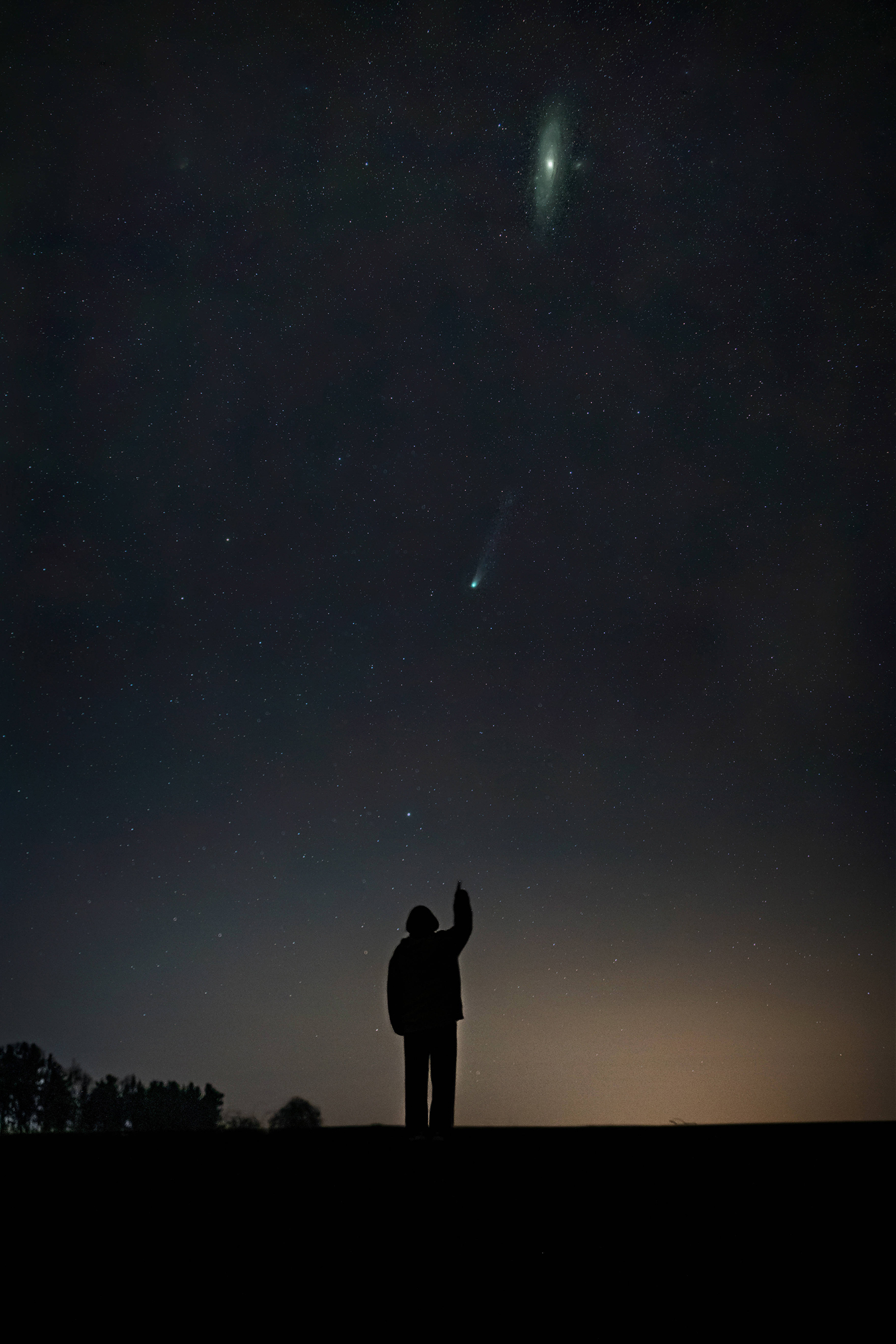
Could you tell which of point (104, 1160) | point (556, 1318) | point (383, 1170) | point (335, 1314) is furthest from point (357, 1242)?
point (104, 1160)

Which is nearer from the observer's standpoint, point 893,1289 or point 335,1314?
point 335,1314

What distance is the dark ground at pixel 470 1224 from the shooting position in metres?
1.95

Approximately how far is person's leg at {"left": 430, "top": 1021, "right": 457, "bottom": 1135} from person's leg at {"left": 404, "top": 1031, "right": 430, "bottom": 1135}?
61mm

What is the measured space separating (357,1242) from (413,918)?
354cm

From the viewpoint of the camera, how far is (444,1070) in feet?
18.0

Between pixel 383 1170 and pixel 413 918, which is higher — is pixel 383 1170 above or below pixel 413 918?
below

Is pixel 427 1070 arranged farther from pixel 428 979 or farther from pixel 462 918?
pixel 462 918

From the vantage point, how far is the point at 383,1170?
3.43 metres

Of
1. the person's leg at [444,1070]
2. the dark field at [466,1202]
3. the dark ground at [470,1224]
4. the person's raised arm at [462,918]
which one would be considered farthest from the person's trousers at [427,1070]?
the dark ground at [470,1224]

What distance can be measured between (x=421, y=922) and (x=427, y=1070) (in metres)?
0.97

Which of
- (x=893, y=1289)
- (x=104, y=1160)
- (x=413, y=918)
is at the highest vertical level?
(x=413, y=918)

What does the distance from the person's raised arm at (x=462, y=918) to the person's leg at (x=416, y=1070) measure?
64 cm

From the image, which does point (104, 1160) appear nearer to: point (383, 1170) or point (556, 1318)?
point (383, 1170)

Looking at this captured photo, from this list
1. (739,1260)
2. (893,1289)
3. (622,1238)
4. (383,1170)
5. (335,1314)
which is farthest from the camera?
(383,1170)
